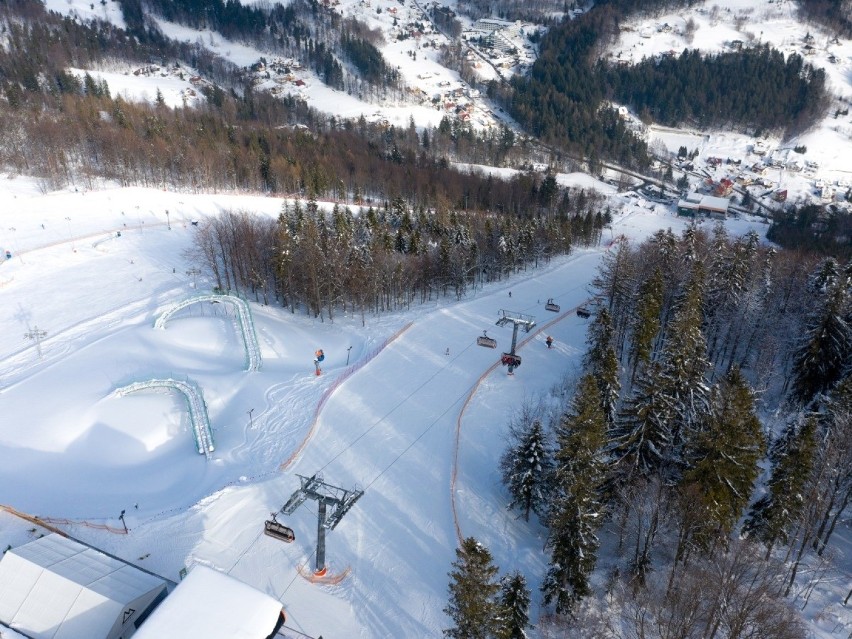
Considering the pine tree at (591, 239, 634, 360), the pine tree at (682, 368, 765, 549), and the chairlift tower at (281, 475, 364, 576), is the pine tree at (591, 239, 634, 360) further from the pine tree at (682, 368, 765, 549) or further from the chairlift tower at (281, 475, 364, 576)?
the chairlift tower at (281, 475, 364, 576)

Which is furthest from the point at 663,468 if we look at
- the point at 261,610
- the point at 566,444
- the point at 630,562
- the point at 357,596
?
the point at 261,610

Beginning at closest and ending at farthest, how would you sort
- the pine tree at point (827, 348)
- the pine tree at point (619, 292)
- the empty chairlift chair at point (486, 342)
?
1. the pine tree at point (827, 348)
2. the empty chairlift chair at point (486, 342)
3. the pine tree at point (619, 292)

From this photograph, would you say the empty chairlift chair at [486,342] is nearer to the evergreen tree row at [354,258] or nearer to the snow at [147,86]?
the evergreen tree row at [354,258]

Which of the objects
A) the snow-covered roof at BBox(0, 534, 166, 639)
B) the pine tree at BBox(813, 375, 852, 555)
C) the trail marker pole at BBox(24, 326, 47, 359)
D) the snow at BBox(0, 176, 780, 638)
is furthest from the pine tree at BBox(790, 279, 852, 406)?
the trail marker pole at BBox(24, 326, 47, 359)

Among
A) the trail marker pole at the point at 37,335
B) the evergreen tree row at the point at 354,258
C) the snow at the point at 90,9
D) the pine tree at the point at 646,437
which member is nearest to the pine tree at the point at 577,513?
the pine tree at the point at 646,437

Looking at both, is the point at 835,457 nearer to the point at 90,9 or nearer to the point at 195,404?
the point at 195,404

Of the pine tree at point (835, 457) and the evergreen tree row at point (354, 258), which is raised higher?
the pine tree at point (835, 457)

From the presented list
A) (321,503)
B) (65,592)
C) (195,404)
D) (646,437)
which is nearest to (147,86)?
(195,404)
